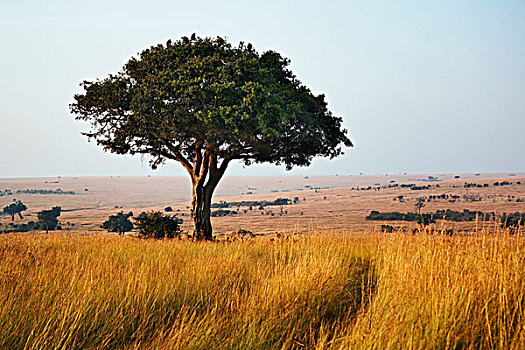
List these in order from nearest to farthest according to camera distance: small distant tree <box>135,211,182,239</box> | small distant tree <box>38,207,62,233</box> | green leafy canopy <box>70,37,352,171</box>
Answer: green leafy canopy <box>70,37,352,171</box> → small distant tree <box>135,211,182,239</box> → small distant tree <box>38,207,62,233</box>

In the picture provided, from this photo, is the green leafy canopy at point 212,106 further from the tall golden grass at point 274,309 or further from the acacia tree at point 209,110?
the tall golden grass at point 274,309

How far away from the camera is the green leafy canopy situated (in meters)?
15.8

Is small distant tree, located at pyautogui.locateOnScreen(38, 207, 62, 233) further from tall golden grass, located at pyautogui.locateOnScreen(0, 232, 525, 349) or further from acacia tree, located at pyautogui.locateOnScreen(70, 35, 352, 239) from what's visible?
tall golden grass, located at pyautogui.locateOnScreen(0, 232, 525, 349)

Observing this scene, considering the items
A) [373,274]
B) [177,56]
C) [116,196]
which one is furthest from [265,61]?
[116,196]

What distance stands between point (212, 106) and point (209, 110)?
1.13ft

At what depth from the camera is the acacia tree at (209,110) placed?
1577cm

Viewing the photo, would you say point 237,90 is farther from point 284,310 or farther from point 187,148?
point 284,310

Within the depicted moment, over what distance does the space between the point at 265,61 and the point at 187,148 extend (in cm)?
548

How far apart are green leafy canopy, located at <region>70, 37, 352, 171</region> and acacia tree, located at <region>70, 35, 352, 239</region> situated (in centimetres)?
4

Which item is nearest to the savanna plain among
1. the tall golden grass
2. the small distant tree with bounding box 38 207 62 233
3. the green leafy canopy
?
the tall golden grass

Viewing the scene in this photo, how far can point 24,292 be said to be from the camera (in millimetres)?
5828

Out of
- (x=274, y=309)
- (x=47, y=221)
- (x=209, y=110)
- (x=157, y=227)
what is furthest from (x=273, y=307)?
(x=47, y=221)

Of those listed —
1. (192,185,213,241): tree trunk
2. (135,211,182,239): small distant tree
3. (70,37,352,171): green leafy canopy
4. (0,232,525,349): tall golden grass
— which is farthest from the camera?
(135,211,182,239): small distant tree

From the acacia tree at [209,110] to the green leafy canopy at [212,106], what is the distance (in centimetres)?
4
